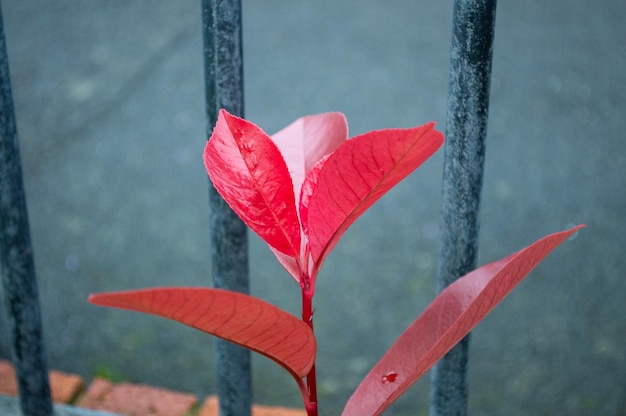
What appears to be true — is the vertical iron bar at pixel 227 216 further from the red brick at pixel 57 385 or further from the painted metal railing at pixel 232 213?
the red brick at pixel 57 385

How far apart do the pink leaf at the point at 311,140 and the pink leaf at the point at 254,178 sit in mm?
138

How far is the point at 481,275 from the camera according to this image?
0.73m

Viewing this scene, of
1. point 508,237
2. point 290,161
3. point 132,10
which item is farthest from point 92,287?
point 132,10

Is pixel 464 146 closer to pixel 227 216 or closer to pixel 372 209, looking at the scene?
pixel 227 216

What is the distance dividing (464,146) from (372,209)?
1761 millimetres

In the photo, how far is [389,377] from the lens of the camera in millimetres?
702

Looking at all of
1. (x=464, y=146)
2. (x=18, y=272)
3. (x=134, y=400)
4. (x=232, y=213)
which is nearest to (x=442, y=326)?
(x=464, y=146)

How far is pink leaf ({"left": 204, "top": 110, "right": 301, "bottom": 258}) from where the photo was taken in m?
0.63

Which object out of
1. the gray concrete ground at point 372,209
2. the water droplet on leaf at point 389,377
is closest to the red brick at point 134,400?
the gray concrete ground at point 372,209

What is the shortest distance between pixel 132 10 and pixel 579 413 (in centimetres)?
270

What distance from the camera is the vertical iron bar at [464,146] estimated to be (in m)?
0.73

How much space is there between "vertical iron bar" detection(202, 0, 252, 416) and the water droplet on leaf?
10.8 inches

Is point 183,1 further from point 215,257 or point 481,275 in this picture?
point 481,275

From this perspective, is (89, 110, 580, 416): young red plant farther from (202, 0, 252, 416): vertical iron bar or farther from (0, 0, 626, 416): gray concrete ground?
(0, 0, 626, 416): gray concrete ground
